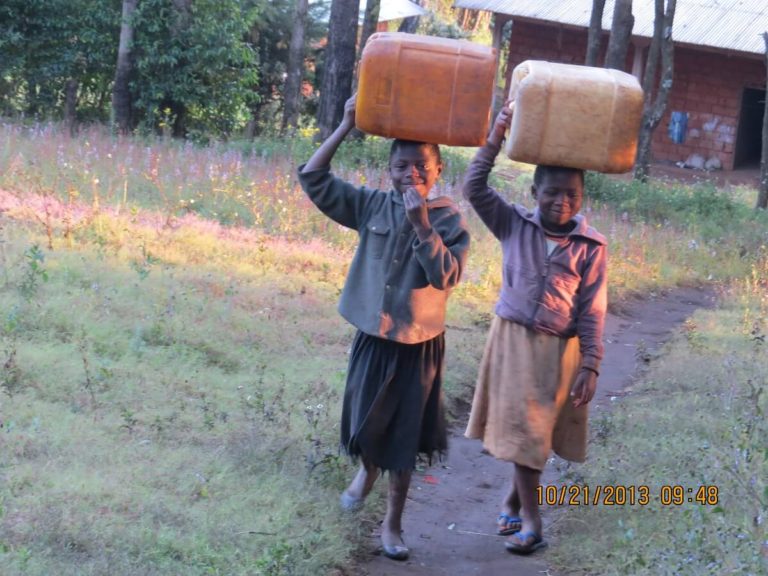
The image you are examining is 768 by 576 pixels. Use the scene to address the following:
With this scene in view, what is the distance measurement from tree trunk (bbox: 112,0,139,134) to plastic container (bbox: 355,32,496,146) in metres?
12.6

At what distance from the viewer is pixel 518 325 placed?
13.8ft

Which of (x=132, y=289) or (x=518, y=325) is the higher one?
(x=518, y=325)

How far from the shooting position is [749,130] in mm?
24922

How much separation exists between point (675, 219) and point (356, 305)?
35.0 ft

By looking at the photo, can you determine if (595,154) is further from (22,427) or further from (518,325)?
(22,427)

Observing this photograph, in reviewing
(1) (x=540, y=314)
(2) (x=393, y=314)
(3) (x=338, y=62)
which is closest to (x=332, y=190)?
(2) (x=393, y=314)

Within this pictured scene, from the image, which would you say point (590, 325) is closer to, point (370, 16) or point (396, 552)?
point (396, 552)

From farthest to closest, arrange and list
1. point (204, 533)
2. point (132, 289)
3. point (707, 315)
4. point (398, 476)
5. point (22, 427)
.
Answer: point (707, 315)
point (132, 289)
point (22, 427)
point (398, 476)
point (204, 533)

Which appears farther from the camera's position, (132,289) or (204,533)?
(132,289)

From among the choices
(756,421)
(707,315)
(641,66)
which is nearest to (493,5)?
(641,66)

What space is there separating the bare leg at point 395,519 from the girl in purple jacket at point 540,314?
15.3 inches

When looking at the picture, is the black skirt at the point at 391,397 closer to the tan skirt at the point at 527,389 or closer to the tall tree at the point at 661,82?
the tan skirt at the point at 527,389

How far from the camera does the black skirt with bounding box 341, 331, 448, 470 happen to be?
418 cm

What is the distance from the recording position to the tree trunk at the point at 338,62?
14.9m
